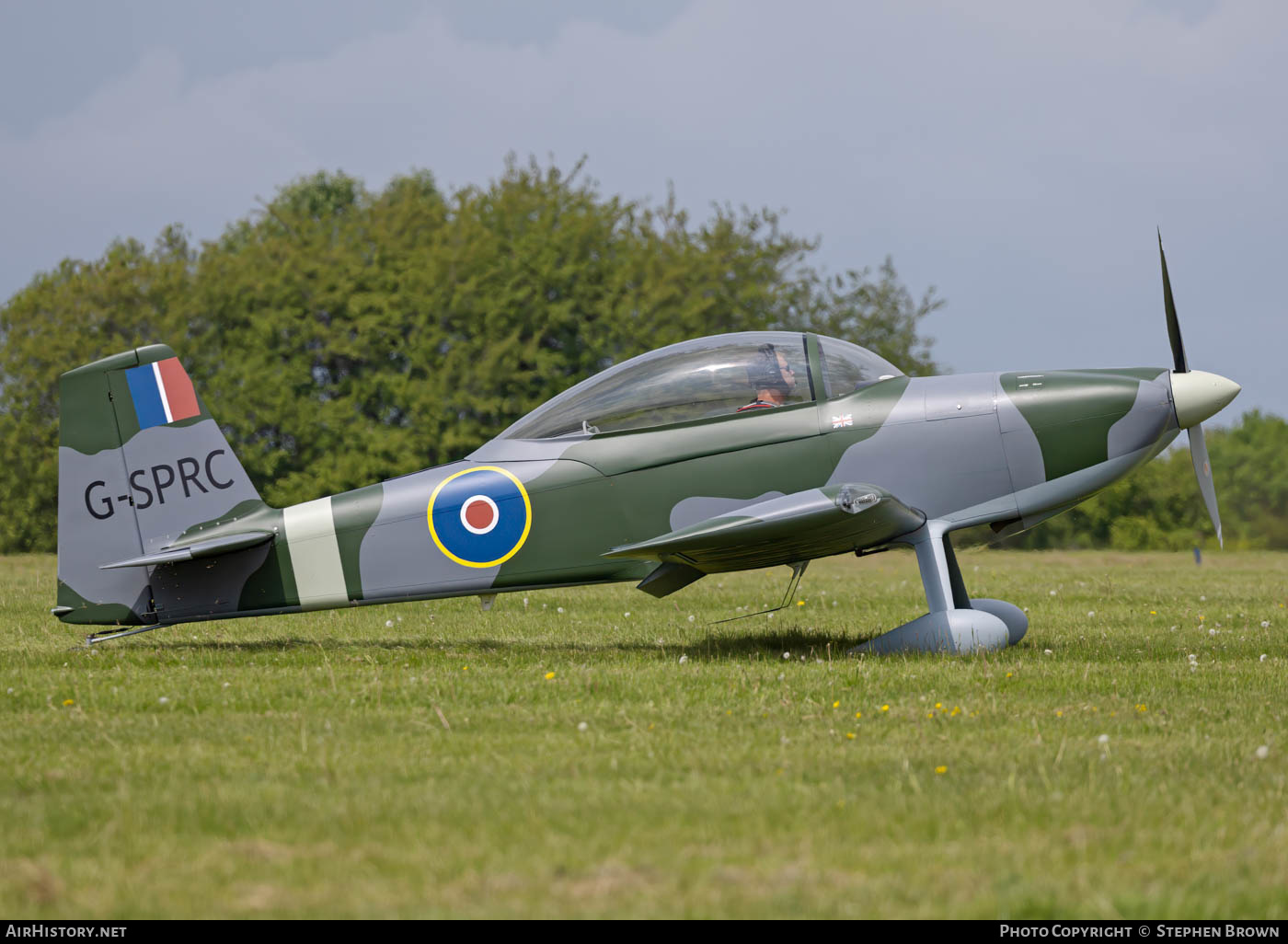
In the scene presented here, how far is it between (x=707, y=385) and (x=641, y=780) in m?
4.50

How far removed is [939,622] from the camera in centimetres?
838

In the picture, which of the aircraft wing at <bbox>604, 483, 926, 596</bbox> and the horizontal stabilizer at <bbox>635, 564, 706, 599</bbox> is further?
the horizontal stabilizer at <bbox>635, 564, 706, 599</bbox>

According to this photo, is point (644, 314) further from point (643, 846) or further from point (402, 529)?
point (643, 846)

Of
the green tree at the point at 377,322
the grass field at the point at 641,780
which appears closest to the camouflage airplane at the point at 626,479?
the grass field at the point at 641,780

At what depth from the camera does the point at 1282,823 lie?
13.3 feet

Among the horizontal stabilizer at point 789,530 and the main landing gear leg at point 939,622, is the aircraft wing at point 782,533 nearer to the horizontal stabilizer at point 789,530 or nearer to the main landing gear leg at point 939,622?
the horizontal stabilizer at point 789,530

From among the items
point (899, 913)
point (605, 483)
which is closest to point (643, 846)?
point (899, 913)

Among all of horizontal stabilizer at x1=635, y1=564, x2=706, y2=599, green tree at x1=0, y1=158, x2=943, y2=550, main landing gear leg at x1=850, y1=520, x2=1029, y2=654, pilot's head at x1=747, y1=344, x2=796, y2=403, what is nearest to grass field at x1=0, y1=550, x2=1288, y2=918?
main landing gear leg at x1=850, y1=520, x2=1029, y2=654

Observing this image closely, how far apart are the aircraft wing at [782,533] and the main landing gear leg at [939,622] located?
0.61 feet

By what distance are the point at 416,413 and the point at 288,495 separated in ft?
14.5

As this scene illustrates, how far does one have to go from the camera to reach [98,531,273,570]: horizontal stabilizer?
8.50 metres

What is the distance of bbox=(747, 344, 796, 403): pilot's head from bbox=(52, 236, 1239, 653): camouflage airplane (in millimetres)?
15

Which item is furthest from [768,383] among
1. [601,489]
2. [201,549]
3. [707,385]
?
[201,549]

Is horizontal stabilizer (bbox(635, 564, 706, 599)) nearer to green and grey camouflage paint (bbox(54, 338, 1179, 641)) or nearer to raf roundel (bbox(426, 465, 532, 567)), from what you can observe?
green and grey camouflage paint (bbox(54, 338, 1179, 641))
